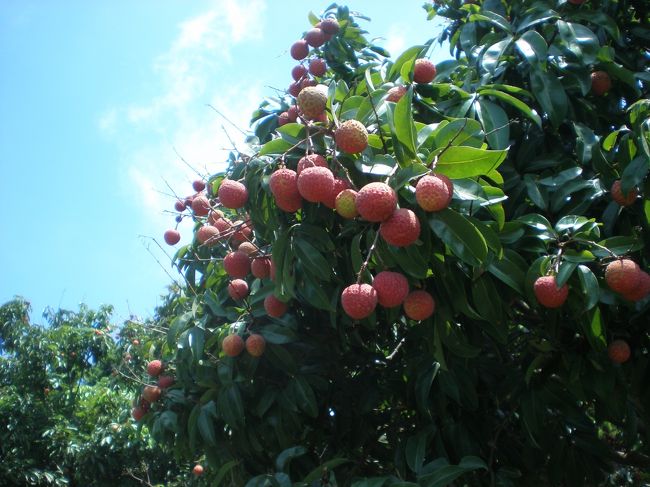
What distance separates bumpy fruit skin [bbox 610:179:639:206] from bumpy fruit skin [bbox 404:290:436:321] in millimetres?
745

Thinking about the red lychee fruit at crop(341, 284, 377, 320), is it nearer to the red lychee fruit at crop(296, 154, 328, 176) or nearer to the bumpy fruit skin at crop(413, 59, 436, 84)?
the red lychee fruit at crop(296, 154, 328, 176)

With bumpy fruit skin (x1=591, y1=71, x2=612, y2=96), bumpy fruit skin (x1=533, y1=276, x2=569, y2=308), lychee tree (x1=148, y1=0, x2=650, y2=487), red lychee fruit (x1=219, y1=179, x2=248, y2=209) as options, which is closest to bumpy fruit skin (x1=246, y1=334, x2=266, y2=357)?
lychee tree (x1=148, y1=0, x2=650, y2=487)

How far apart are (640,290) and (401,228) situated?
28.9 inches

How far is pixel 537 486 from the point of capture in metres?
2.33

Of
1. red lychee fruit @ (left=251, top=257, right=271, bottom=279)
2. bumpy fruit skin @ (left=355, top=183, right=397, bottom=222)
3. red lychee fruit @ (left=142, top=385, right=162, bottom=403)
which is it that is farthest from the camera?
red lychee fruit @ (left=142, top=385, right=162, bottom=403)

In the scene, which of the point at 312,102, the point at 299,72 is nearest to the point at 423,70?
the point at 312,102

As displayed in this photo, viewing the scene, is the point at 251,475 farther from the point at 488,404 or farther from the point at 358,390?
the point at 488,404

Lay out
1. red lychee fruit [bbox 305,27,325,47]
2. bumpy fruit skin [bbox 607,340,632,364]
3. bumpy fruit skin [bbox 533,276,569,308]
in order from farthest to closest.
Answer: red lychee fruit [bbox 305,27,325,47], bumpy fruit skin [bbox 607,340,632,364], bumpy fruit skin [bbox 533,276,569,308]

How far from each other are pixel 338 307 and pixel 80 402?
6434 millimetres

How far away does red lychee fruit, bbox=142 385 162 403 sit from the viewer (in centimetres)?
281

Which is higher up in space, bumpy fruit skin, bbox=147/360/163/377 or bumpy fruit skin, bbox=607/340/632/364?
bumpy fruit skin, bbox=147/360/163/377

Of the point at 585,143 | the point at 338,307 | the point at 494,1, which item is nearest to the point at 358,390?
the point at 338,307

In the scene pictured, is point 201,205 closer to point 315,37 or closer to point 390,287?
point 390,287

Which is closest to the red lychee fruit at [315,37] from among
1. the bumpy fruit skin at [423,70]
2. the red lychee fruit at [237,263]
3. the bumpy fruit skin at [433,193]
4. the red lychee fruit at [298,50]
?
the red lychee fruit at [298,50]
